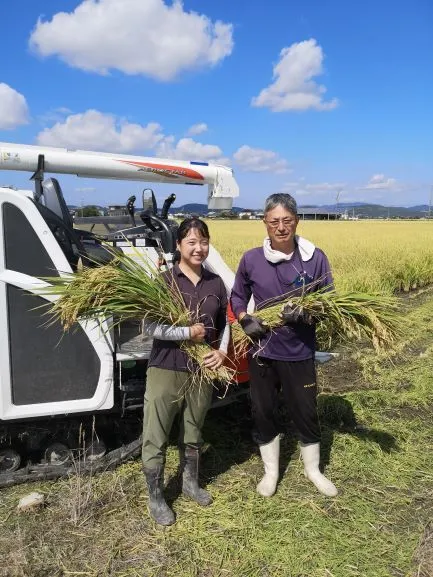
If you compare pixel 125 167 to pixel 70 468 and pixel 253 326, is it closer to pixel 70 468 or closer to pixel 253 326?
pixel 253 326

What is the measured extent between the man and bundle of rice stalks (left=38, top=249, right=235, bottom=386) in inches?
16.0

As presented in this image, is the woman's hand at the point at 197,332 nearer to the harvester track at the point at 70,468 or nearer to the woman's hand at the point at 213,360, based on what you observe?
the woman's hand at the point at 213,360

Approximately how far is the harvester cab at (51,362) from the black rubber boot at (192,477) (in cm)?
46

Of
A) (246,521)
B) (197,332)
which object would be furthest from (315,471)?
(197,332)

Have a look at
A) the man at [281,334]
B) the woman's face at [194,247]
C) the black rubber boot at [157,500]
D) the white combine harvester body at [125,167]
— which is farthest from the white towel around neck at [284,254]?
the white combine harvester body at [125,167]

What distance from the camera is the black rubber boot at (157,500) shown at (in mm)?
3115

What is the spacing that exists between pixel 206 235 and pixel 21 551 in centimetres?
210

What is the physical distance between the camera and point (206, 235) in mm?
3059

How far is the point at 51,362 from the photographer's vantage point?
10.8 ft

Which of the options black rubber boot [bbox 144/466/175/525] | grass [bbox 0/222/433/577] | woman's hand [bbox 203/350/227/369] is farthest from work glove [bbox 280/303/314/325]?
black rubber boot [bbox 144/466/175/525]

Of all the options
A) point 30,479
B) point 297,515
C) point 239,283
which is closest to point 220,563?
point 297,515

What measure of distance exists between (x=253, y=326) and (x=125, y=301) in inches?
32.6

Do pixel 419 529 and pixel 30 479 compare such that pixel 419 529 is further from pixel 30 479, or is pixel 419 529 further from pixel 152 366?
pixel 30 479

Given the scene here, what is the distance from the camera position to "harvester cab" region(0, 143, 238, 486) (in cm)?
315
